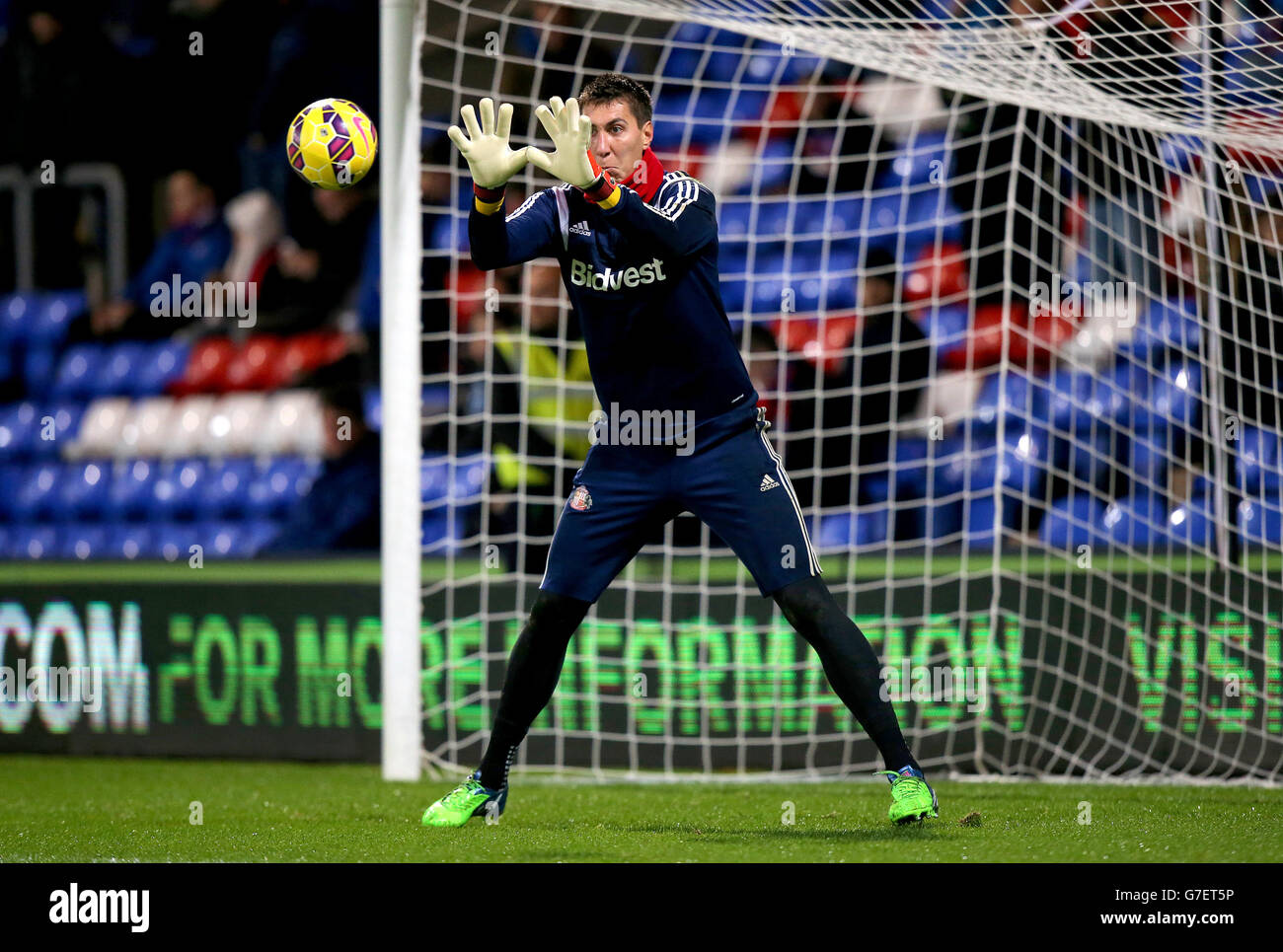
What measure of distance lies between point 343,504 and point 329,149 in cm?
432

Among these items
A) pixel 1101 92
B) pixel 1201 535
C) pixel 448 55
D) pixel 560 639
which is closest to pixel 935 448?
pixel 1201 535

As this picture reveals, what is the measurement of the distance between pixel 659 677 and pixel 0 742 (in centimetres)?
349

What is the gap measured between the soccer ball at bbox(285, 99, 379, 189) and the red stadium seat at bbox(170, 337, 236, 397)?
18.9 ft

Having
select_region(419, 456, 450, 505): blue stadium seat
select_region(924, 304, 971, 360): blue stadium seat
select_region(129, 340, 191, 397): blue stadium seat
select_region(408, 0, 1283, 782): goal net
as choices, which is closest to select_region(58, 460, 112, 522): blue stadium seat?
select_region(129, 340, 191, 397): blue stadium seat

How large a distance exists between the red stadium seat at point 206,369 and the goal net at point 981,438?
8.79ft

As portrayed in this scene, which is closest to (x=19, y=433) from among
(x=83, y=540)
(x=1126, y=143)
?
(x=83, y=540)

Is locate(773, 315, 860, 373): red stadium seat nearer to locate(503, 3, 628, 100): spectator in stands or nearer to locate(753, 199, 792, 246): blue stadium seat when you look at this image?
locate(753, 199, 792, 246): blue stadium seat

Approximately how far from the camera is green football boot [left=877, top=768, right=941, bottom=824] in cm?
436

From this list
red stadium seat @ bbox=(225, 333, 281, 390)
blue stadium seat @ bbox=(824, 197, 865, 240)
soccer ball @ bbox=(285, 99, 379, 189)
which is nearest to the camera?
soccer ball @ bbox=(285, 99, 379, 189)

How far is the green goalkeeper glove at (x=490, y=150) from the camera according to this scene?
418 centimetres

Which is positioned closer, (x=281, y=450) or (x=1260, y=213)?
(x=1260, y=213)

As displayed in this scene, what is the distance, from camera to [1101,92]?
Result: 584 centimetres

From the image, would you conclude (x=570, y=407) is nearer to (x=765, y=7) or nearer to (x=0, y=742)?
(x=765, y=7)

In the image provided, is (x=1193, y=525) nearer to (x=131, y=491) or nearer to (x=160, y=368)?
(x=131, y=491)
